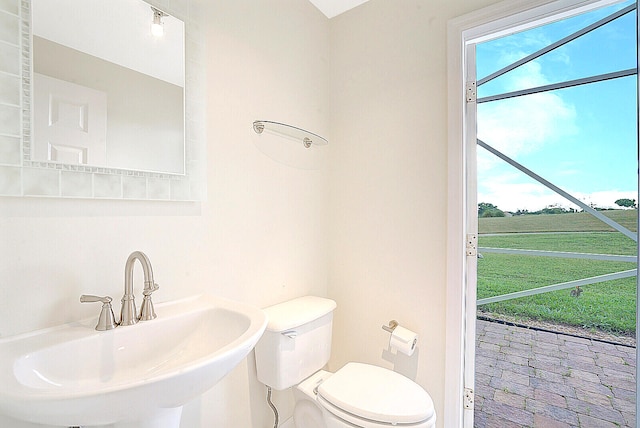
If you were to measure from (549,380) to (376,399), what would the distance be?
2.61 feet

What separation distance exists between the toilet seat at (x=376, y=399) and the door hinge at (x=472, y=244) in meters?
0.66

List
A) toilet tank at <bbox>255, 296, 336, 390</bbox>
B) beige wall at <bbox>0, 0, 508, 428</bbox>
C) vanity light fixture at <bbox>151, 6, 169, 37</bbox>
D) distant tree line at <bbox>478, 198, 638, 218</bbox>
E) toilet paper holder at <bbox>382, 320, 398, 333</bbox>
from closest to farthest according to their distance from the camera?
beige wall at <bbox>0, 0, 508, 428</bbox>, vanity light fixture at <bbox>151, 6, 169, 37</bbox>, distant tree line at <bbox>478, 198, 638, 218</bbox>, toilet tank at <bbox>255, 296, 336, 390</bbox>, toilet paper holder at <bbox>382, 320, 398, 333</bbox>

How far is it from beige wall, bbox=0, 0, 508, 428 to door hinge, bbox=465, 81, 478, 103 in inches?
4.9

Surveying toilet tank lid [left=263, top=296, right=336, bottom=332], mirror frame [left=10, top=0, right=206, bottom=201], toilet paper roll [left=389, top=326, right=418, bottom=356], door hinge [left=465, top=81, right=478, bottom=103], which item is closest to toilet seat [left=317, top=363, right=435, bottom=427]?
toilet paper roll [left=389, top=326, right=418, bottom=356]

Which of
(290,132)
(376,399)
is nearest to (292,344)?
(376,399)

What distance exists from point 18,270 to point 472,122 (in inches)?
71.5

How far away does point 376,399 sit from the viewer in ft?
4.22

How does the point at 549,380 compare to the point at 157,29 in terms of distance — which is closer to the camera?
the point at 157,29

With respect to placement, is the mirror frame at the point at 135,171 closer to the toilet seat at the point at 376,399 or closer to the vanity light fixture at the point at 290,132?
the vanity light fixture at the point at 290,132

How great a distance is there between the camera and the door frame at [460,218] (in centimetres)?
154

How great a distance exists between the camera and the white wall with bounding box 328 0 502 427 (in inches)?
64.0

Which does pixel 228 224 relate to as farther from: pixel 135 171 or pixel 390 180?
pixel 390 180

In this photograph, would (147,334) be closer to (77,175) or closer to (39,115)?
(77,175)

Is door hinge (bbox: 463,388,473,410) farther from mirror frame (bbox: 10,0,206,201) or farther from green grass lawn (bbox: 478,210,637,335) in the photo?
mirror frame (bbox: 10,0,206,201)
